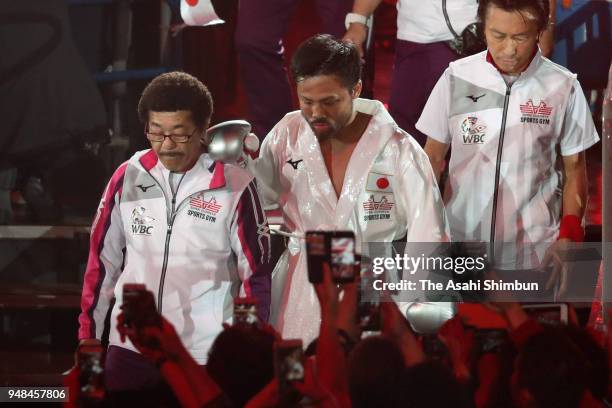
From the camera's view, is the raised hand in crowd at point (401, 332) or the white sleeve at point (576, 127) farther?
the white sleeve at point (576, 127)

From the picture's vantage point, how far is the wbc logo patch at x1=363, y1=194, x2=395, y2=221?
3025 mm

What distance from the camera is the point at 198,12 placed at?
3.71 meters

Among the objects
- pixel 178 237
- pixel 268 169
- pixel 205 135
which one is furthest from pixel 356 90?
pixel 178 237

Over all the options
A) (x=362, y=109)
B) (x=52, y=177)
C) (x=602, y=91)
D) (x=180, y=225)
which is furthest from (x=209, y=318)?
(x=602, y=91)

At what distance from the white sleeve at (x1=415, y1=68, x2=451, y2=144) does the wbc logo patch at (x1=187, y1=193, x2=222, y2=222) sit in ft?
2.53

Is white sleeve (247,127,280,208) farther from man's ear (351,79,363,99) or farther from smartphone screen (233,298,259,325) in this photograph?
smartphone screen (233,298,259,325)

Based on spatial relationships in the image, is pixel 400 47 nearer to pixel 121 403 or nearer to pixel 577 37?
pixel 577 37

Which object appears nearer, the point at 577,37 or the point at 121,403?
the point at 121,403

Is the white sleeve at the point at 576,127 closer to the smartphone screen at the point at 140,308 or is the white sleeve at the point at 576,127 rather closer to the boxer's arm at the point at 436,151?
the boxer's arm at the point at 436,151

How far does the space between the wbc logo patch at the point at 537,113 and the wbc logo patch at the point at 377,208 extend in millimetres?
566

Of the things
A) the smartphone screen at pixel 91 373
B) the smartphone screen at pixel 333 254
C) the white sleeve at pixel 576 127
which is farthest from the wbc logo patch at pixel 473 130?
the smartphone screen at pixel 91 373

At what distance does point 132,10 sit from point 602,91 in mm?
1702

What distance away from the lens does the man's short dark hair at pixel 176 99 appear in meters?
2.98

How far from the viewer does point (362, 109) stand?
313cm
